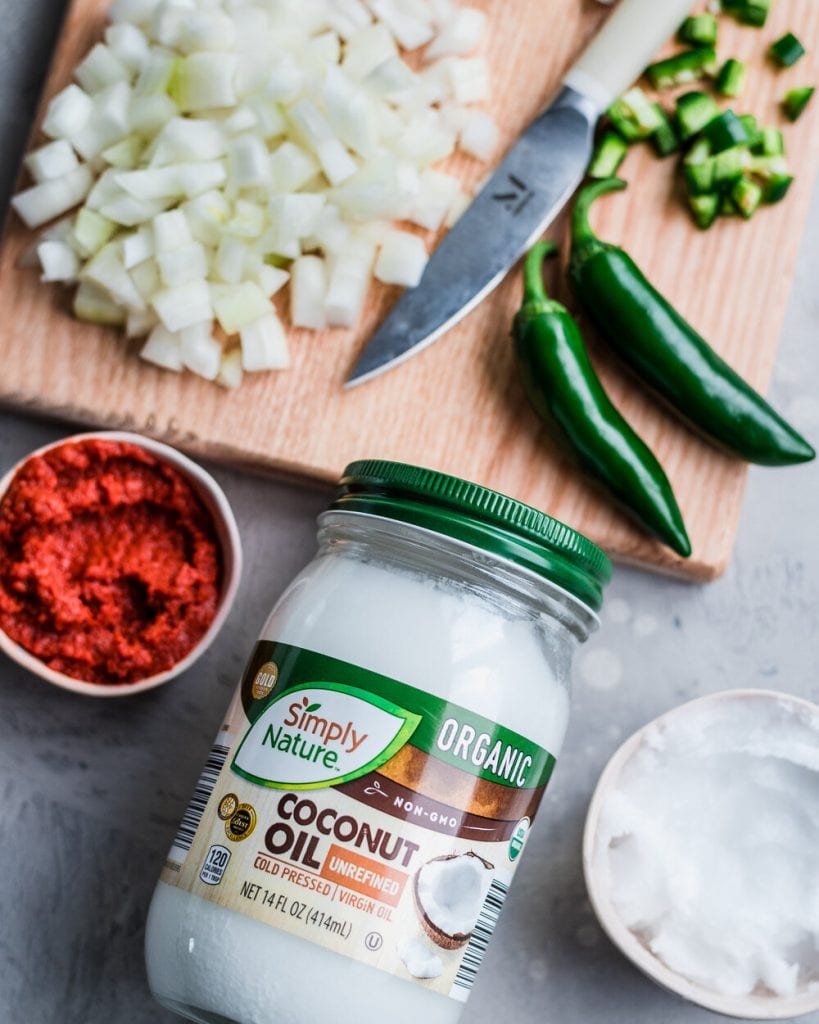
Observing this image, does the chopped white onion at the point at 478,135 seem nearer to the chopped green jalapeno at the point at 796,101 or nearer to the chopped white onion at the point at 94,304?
the chopped green jalapeno at the point at 796,101

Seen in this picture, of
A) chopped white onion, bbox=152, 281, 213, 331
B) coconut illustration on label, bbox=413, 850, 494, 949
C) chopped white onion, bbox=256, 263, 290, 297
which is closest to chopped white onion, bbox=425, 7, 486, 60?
chopped white onion, bbox=256, 263, 290, 297

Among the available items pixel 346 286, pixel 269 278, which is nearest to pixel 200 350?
pixel 269 278

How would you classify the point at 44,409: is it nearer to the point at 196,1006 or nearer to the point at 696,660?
the point at 196,1006

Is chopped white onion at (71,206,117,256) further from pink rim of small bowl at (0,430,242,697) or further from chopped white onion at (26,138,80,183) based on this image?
pink rim of small bowl at (0,430,242,697)

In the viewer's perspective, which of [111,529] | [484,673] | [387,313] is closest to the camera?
[484,673]

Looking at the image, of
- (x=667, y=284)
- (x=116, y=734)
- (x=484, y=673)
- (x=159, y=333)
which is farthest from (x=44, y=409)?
(x=667, y=284)

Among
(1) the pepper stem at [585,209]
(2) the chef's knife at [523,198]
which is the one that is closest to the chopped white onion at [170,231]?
(2) the chef's knife at [523,198]
